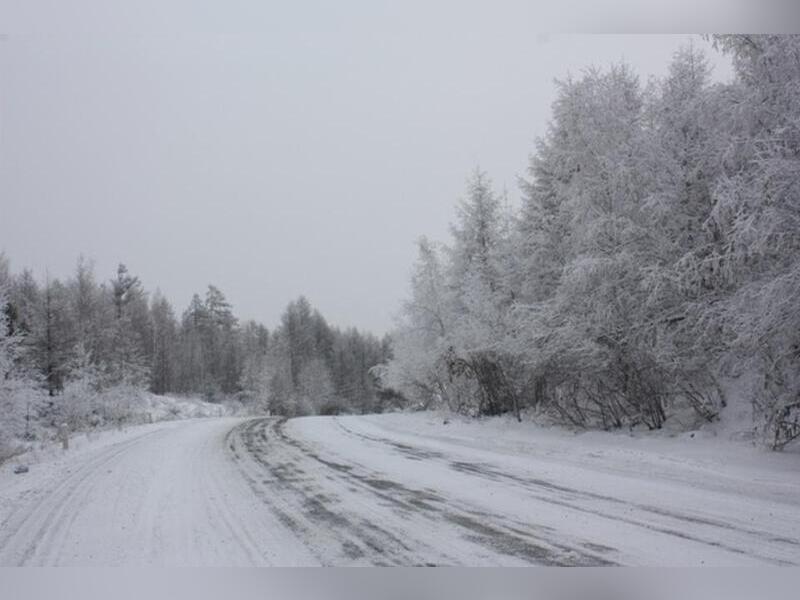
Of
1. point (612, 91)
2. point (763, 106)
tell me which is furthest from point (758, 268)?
point (612, 91)

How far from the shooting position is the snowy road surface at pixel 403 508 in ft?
13.8

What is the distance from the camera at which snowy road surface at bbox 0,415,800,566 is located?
4199 millimetres

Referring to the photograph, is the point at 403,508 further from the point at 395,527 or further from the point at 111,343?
the point at 111,343

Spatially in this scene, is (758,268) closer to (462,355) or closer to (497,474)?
(497,474)

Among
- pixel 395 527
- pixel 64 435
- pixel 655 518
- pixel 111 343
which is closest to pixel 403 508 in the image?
pixel 395 527

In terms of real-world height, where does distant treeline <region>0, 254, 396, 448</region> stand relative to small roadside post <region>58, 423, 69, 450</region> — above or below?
above

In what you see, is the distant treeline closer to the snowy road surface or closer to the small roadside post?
the small roadside post

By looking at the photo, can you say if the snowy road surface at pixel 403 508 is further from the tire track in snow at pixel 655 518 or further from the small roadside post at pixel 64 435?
the small roadside post at pixel 64 435

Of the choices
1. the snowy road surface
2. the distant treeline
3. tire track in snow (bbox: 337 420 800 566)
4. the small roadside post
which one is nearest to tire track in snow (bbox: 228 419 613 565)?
the snowy road surface

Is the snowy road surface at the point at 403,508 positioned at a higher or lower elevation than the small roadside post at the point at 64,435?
lower

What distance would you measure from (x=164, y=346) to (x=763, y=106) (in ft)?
22.4

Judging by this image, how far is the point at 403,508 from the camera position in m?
5.09

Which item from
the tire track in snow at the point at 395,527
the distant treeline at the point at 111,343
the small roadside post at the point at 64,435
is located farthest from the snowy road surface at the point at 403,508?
the distant treeline at the point at 111,343

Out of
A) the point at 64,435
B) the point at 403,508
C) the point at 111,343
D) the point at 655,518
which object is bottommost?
the point at 655,518
